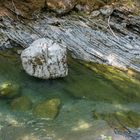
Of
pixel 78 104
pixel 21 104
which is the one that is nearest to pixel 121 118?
pixel 78 104

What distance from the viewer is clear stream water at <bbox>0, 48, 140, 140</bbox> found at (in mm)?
6832

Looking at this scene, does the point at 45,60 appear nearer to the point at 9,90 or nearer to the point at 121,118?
the point at 9,90

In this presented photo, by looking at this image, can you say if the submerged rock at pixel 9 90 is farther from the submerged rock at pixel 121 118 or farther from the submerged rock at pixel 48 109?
the submerged rock at pixel 121 118

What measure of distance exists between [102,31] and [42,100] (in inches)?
106

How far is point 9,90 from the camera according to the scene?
7801 mm

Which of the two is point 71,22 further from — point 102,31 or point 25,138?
point 25,138

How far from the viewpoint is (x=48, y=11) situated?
9602 millimetres

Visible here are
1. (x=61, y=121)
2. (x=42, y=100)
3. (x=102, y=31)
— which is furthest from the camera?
(x=102, y=31)

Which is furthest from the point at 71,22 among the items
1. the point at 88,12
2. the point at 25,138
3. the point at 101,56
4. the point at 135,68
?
the point at 25,138

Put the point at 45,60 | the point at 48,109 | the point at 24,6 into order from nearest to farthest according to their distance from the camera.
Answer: the point at 48,109
the point at 45,60
the point at 24,6

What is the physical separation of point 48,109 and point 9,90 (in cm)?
108

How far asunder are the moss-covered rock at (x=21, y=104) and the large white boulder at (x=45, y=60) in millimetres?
800

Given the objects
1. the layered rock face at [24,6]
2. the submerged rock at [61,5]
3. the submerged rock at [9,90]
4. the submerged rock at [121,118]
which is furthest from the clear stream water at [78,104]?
the submerged rock at [61,5]

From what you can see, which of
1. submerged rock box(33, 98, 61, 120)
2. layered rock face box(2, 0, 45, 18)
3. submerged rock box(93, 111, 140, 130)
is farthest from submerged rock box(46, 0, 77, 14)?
submerged rock box(93, 111, 140, 130)
